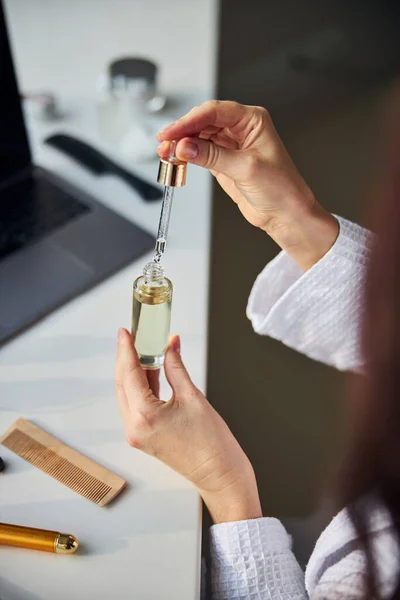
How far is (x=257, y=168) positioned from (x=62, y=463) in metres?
0.41

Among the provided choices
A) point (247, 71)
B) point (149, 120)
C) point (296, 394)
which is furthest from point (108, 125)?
point (296, 394)

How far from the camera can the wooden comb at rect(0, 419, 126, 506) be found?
0.70 m

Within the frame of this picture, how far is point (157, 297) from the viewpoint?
715 mm

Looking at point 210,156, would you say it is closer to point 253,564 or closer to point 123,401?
point 123,401

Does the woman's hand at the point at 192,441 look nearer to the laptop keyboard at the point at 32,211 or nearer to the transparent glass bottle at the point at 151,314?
the transparent glass bottle at the point at 151,314

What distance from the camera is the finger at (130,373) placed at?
0.69 metres

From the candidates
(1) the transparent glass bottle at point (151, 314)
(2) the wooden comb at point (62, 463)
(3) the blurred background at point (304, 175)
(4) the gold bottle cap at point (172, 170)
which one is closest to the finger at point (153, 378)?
(1) the transparent glass bottle at point (151, 314)

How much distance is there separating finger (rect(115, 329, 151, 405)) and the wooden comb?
10 centimetres

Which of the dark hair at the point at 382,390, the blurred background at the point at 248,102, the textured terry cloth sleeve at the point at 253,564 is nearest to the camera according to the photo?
the dark hair at the point at 382,390

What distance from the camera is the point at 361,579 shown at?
0.65m

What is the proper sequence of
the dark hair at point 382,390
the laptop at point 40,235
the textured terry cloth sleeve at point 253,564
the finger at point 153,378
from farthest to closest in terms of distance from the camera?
1. the laptop at point 40,235
2. the finger at point 153,378
3. the textured terry cloth sleeve at point 253,564
4. the dark hair at point 382,390

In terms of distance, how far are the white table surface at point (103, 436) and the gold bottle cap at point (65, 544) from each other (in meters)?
0.01

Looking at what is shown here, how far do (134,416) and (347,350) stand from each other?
0.36m

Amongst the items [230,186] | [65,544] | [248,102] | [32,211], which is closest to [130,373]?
[65,544]
